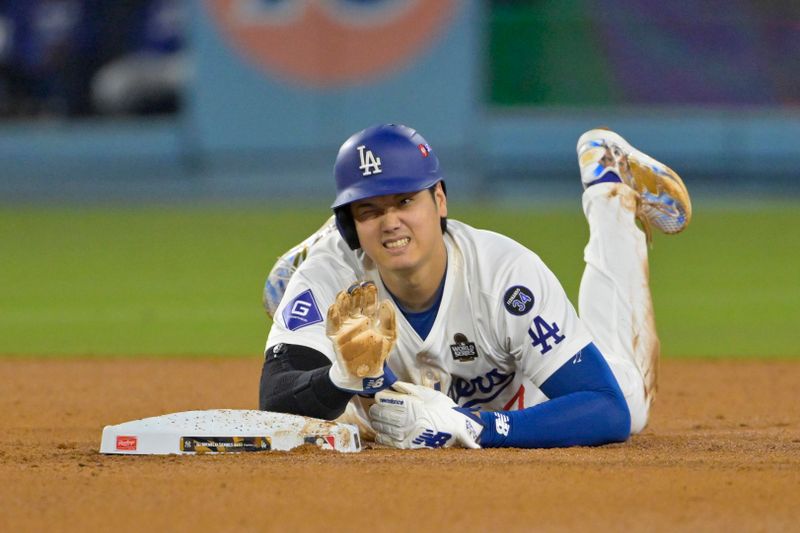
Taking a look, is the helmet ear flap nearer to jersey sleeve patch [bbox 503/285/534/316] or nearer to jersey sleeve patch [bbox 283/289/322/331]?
jersey sleeve patch [bbox 283/289/322/331]

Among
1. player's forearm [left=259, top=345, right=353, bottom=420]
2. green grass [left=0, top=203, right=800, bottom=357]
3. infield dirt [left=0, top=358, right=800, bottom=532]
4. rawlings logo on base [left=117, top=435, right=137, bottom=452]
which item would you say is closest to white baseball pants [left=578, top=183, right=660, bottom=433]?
infield dirt [left=0, top=358, right=800, bottom=532]

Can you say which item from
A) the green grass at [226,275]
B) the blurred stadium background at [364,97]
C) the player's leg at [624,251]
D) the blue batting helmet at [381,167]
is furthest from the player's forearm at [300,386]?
the blurred stadium background at [364,97]

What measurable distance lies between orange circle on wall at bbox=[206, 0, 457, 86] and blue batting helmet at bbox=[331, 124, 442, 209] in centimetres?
1445

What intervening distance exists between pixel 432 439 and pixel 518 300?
60 centimetres

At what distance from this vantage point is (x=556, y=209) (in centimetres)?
1758

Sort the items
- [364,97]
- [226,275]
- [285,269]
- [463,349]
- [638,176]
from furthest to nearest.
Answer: [364,97] → [226,275] → [638,176] → [285,269] → [463,349]

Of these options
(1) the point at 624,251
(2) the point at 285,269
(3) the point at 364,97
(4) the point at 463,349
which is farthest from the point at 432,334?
(3) the point at 364,97

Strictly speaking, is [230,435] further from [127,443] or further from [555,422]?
[555,422]

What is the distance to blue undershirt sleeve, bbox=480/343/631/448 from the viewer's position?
488 centimetres

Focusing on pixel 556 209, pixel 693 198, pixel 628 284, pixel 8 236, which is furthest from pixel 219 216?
pixel 628 284

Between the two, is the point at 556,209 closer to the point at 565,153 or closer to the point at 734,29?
the point at 565,153

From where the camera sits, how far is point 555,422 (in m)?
4.87

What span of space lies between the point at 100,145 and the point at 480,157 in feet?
18.9

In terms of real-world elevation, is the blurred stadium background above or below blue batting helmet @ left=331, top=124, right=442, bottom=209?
above
